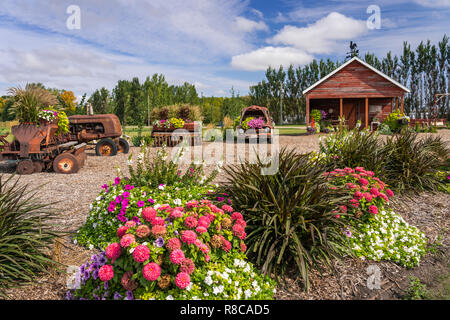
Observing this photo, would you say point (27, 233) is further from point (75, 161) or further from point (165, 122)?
point (165, 122)

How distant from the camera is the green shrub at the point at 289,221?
125 inches

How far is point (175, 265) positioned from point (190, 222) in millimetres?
388

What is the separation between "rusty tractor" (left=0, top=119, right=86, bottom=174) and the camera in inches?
324

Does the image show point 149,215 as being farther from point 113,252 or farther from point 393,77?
point 393,77

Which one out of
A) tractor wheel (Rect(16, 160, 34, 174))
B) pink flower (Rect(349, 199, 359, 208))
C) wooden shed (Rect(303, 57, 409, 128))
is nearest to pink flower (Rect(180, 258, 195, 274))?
pink flower (Rect(349, 199, 359, 208))

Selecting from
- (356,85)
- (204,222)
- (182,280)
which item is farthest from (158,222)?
(356,85)

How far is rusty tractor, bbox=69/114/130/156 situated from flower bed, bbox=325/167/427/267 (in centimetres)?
887

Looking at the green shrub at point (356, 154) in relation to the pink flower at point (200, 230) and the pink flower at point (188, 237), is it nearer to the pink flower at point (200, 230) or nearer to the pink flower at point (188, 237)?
the pink flower at point (200, 230)

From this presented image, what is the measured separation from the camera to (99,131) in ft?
38.9

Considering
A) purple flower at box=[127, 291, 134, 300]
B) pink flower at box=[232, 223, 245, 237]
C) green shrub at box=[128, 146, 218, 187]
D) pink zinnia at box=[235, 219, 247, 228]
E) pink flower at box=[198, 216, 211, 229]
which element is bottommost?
purple flower at box=[127, 291, 134, 300]

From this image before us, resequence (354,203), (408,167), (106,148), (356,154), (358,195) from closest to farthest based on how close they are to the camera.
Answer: (354,203), (358,195), (356,154), (408,167), (106,148)

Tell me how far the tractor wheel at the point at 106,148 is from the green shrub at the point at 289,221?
27.9 feet

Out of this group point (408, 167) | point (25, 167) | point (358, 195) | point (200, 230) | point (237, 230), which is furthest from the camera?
point (25, 167)

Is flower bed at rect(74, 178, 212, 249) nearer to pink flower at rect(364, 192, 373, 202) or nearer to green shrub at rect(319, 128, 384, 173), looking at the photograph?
pink flower at rect(364, 192, 373, 202)
